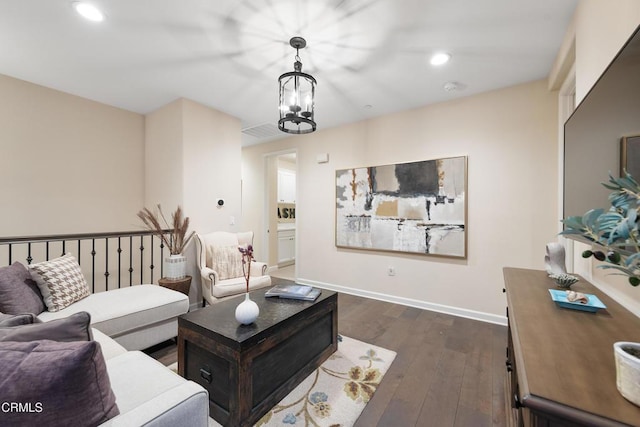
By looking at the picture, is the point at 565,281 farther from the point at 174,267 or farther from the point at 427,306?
the point at 174,267

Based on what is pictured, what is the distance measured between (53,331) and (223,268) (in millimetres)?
2303

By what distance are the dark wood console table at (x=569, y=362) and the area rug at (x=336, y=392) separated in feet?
3.54

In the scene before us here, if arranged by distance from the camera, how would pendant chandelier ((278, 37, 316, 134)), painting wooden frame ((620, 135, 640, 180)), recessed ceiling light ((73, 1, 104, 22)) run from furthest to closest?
pendant chandelier ((278, 37, 316, 134))
recessed ceiling light ((73, 1, 104, 22))
painting wooden frame ((620, 135, 640, 180))

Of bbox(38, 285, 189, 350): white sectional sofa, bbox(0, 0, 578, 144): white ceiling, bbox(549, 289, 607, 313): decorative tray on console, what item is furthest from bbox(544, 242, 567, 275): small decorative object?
bbox(38, 285, 189, 350): white sectional sofa

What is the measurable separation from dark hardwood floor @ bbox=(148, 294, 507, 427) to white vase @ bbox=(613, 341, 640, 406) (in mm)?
1247

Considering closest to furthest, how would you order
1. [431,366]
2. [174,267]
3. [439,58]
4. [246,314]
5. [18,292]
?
1. [246,314]
2. [18,292]
3. [431,366]
4. [439,58]
5. [174,267]

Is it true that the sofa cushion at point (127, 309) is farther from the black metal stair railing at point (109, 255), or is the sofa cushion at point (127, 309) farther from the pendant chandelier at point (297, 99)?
the pendant chandelier at point (297, 99)

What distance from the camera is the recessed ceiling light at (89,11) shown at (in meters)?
1.82

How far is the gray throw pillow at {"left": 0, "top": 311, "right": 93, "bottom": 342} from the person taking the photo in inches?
33.8

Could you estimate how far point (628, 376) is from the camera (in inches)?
24.1

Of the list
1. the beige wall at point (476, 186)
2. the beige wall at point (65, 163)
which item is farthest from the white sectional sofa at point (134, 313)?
the beige wall at point (476, 186)

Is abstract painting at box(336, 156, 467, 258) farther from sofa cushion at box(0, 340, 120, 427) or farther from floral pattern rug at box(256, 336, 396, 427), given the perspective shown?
sofa cushion at box(0, 340, 120, 427)

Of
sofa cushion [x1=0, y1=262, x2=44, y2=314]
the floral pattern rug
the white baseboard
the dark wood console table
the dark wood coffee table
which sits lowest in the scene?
the floral pattern rug

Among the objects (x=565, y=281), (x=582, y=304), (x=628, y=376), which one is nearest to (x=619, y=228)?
(x=628, y=376)
